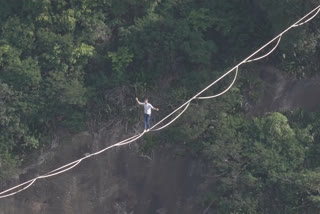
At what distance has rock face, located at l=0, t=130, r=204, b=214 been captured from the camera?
95.5ft

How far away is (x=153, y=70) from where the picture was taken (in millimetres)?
29859

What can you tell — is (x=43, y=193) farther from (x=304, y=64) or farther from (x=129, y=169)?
(x=304, y=64)

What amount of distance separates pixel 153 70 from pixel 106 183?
148 inches

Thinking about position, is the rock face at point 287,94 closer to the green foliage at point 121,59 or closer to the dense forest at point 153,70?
the dense forest at point 153,70

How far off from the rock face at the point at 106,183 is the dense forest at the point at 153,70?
0.46 metres

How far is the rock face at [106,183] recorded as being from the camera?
2911cm

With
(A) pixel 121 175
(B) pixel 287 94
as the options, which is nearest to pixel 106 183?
(A) pixel 121 175

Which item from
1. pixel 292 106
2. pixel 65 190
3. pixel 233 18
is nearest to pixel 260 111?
pixel 292 106

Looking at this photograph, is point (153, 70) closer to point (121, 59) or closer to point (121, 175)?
point (121, 59)

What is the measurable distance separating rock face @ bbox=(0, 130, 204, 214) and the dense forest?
1.50 feet

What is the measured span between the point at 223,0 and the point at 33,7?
5.86 meters

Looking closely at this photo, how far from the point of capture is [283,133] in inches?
1081

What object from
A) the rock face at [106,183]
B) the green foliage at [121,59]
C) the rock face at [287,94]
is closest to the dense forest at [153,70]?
the green foliage at [121,59]

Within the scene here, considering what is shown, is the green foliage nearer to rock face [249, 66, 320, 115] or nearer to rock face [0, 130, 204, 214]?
rock face [0, 130, 204, 214]
